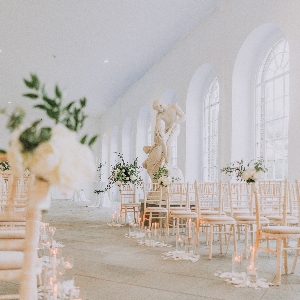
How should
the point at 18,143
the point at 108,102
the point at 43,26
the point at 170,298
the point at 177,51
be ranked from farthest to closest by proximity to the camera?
the point at 108,102, the point at 177,51, the point at 43,26, the point at 170,298, the point at 18,143

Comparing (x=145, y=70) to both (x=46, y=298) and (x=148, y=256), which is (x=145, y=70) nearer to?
(x=148, y=256)

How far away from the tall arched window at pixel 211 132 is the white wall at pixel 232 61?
38 cm

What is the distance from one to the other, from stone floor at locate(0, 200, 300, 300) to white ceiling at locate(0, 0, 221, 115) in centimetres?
638

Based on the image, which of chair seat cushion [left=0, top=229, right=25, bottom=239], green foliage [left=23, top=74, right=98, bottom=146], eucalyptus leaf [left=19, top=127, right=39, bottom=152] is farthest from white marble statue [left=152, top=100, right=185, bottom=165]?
eucalyptus leaf [left=19, top=127, right=39, bottom=152]

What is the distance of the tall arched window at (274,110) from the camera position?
28.0 ft

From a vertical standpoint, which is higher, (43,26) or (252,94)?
(43,26)

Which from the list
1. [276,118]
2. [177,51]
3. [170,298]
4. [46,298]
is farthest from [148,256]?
[177,51]

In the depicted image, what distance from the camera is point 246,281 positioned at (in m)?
3.68

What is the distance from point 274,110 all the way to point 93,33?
5.56m

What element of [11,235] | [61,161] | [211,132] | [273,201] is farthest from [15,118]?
[211,132]

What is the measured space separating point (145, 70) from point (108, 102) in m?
5.37

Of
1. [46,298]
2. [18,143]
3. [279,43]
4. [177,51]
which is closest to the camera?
[18,143]

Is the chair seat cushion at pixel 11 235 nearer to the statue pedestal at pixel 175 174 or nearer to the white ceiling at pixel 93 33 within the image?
the statue pedestal at pixel 175 174

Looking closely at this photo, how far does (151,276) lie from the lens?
396cm
